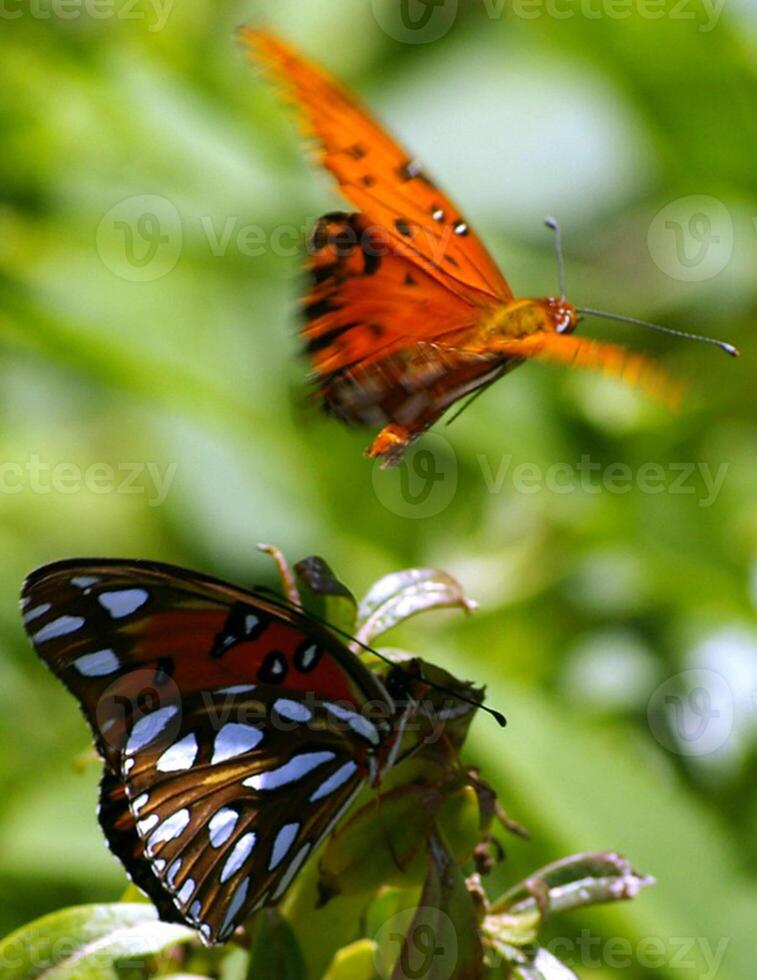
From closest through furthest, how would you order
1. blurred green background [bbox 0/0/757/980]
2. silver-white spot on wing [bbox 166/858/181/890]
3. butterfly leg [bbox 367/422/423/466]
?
butterfly leg [bbox 367/422/423/466] → silver-white spot on wing [bbox 166/858/181/890] → blurred green background [bbox 0/0/757/980]

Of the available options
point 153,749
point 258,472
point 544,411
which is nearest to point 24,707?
point 258,472

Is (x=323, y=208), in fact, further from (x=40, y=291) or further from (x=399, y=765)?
(x=399, y=765)

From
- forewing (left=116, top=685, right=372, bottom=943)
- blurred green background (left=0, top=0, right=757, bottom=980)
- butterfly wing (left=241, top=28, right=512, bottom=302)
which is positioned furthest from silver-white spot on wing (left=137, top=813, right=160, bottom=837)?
blurred green background (left=0, top=0, right=757, bottom=980)

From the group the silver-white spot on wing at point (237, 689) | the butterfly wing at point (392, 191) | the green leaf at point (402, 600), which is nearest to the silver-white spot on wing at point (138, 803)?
the silver-white spot on wing at point (237, 689)

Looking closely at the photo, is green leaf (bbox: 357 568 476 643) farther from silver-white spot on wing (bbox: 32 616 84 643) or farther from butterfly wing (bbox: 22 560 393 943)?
silver-white spot on wing (bbox: 32 616 84 643)

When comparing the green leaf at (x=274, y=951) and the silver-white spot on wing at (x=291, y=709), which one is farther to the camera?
the silver-white spot on wing at (x=291, y=709)

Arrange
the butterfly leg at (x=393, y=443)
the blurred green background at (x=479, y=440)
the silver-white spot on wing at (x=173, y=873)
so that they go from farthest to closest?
the blurred green background at (x=479, y=440) → the silver-white spot on wing at (x=173, y=873) → the butterfly leg at (x=393, y=443)

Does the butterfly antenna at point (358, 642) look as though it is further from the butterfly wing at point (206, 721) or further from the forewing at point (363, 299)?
the forewing at point (363, 299)

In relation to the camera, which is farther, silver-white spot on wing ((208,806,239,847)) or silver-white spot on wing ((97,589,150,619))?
silver-white spot on wing ((208,806,239,847))
